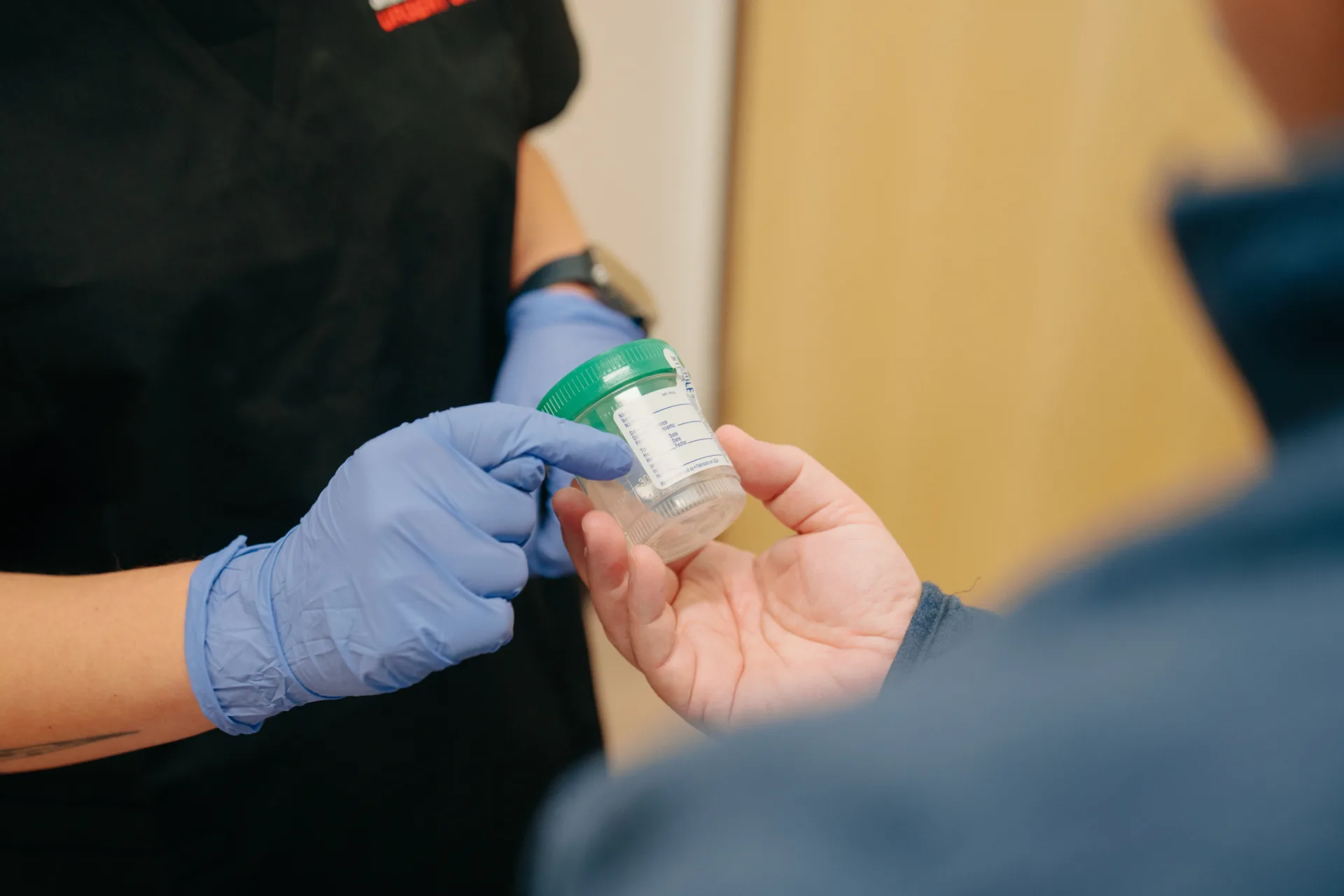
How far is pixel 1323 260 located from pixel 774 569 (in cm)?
58

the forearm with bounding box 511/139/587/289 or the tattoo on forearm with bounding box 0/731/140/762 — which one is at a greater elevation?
the forearm with bounding box 511/139/587/289

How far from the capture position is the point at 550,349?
81 centimetres

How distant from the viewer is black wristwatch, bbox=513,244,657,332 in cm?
89

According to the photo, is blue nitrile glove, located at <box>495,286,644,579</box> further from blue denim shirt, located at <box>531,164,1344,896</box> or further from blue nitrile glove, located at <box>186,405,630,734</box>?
blue denim shirt, located at <box>531,164,1344,896</box>

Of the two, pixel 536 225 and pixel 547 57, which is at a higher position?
pixel 547 57

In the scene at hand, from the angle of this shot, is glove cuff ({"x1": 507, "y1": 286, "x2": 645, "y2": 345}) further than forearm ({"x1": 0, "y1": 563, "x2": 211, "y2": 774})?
Yes

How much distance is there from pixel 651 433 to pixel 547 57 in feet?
1.79

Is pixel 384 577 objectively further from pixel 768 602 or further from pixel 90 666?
pixel 768 602

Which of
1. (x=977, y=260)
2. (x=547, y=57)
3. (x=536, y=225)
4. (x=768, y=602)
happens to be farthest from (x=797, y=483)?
(x=977, y=260)

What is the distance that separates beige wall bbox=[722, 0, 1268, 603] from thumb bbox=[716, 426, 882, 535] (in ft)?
1.38

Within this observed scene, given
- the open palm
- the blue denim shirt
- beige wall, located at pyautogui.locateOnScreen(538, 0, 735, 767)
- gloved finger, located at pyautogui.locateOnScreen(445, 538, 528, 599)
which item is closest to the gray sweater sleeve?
the open palm

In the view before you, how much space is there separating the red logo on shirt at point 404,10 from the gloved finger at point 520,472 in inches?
17.1

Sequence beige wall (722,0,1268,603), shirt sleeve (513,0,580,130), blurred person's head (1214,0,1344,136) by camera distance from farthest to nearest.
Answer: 1. beige wall (722,0,1268,603)
2. shirt sleeve (513,0,580,130)
3. blurred person's head (1214,0,1344,136)

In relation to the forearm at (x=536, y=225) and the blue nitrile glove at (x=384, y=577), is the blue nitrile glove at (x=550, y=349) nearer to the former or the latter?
the forearm at (x=536, y=225)
